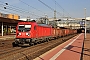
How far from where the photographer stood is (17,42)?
22.2 meters

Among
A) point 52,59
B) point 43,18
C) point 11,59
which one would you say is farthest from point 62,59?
point 43,18

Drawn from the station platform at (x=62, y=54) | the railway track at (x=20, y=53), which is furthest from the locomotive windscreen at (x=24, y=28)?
the station platform at (x=62, y=54)

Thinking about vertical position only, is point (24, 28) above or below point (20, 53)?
above

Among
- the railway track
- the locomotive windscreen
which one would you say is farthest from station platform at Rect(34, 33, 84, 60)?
the locomotive windscreen

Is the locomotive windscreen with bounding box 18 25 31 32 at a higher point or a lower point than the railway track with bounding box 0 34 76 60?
higher

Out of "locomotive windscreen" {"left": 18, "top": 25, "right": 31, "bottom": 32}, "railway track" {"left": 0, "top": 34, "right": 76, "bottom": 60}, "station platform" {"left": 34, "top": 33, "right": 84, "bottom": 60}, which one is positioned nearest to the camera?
"station platform" {"left": 34, "top": 33, "right": 84, "bottom": 60}

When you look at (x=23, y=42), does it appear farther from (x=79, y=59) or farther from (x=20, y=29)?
(x=79, y=59)

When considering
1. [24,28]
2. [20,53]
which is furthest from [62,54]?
[24,28]

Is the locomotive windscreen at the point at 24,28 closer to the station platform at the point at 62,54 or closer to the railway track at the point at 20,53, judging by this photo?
the railway track at the point at 20,53

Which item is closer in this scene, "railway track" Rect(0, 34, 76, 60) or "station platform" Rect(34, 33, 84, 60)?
"station platform" Rect(34, 33, 84, 60)

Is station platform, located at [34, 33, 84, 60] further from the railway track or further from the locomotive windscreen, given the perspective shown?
the locomotive windscreen

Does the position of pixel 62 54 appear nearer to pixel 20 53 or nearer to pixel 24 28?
pixel 20 53

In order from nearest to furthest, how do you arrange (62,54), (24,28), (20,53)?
(62,54) → (20,53) → (24,28)

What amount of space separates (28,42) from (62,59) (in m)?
11.1
